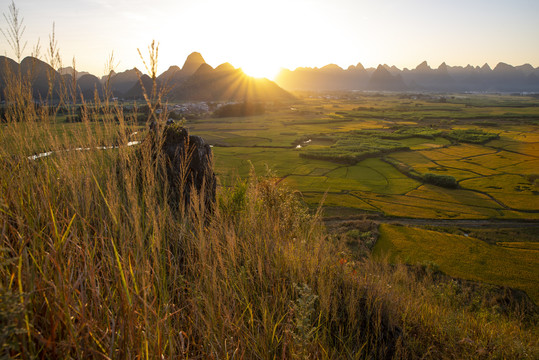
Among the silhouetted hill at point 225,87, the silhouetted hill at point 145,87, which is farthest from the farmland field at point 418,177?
the silhouetted hill at point 225,87

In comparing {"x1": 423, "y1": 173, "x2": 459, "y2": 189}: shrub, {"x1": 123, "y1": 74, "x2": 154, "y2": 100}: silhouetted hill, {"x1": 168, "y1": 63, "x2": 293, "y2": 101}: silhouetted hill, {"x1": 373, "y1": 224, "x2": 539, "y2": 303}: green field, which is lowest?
{"x1": 373, "y1": 224, "x2": 539, "y2": 303}: green field

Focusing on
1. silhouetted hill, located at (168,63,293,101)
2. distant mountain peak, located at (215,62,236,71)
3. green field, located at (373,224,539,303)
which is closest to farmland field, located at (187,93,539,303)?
green field, located at (373,224,539,303)

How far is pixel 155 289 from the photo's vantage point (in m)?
2.59

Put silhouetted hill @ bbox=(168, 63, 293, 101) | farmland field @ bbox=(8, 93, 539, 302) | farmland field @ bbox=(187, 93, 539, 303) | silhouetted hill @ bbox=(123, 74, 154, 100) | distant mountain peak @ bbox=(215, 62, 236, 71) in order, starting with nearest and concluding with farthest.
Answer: silhouetted hill @ bbox=(123, 74, 154, 100) < farmland field @ bbox=(8, 93, 539, 302) < farmland field @ bbox=(187, 93, 539, 303) < silhouetted hill @ bbox=(168, 63, 293, 101) < distant mountain peak @ bbox=(215, 62, 236, 71)

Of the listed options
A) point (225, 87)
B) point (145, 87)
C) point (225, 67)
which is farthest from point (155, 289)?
point (225, 67)

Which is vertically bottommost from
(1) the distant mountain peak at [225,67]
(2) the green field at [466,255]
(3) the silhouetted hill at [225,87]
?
(2) the green field at [466,255]

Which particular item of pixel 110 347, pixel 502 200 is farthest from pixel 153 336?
pixel 502 200

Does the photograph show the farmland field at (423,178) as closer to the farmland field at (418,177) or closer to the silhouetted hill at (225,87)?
the farmland field at (418,177)

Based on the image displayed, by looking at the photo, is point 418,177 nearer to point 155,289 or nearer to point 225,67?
point 155,289

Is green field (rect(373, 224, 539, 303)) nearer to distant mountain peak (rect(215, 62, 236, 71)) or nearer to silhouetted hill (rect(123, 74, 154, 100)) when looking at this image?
silhouetted hill (rect(123, 74, 154, 100))

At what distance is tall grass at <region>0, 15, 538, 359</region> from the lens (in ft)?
6.20

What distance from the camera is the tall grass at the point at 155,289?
189 cm

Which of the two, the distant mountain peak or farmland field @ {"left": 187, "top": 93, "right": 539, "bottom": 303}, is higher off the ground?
the distant mountain peak

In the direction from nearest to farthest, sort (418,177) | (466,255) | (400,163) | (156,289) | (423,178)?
(156,289)
(466,255)
(423,178)
(418,177)
(400,163)
